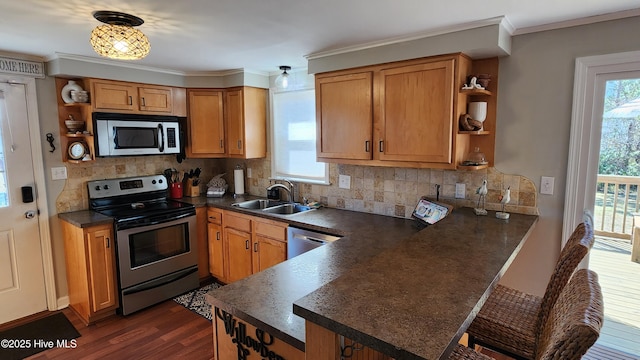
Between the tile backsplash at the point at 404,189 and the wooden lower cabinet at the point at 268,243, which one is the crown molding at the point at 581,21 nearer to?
the tile backsplash at the point at 404,189

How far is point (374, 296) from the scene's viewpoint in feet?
3.70

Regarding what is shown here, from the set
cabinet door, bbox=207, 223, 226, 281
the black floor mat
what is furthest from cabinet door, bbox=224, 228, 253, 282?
the black floor mat

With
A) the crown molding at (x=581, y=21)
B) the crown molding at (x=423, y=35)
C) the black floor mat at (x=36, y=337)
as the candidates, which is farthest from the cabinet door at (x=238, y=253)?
the crown molding at (x=581, y=21)

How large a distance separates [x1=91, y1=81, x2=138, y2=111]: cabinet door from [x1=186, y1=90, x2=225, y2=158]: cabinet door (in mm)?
574

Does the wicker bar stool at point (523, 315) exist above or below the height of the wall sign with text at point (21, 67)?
below

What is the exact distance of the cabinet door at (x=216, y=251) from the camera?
11.6ft

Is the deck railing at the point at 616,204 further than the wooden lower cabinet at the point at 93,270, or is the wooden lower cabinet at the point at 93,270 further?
the wooden lower cabinet at the point at 93,270

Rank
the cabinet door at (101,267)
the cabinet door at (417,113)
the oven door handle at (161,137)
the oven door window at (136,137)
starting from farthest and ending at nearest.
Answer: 1. the oven door handle at (161,137)
2. the oven door window at (136,137)
3. the cabinet door at (101,267)
4. the cabinet door at (417,113)

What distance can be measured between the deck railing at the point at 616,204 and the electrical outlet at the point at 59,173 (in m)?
4.20

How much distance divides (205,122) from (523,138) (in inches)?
118

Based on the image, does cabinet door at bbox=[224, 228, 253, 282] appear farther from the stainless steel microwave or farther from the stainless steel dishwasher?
the stainless steel microwave

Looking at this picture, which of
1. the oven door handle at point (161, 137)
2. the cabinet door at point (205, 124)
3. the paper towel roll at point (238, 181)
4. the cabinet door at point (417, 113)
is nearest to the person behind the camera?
the cabinet door at point (417, 113)

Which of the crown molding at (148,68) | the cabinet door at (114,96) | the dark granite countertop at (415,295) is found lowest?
the dark granite countertop at (415,295)

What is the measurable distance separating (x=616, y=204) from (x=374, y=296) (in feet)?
6.42
